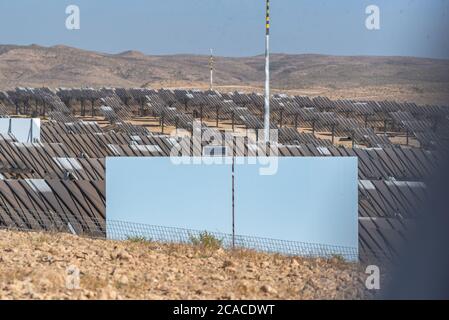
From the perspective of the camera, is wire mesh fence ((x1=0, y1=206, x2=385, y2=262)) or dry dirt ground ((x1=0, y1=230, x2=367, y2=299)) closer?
dry dirt ground ((x1=0, y1=230, x2=367, y2=299))

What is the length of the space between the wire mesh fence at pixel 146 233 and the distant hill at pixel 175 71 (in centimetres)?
5899

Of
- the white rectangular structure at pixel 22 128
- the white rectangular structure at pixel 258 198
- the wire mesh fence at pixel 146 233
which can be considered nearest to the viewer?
the wire mesh fence at pixel 146 233

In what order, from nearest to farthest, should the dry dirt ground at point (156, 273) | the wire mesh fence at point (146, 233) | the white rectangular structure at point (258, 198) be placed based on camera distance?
the dry dirt ground at point (156, 273)
the wire mesh fence at point (146, 233)
the white rectangular structure at point (258, 198)

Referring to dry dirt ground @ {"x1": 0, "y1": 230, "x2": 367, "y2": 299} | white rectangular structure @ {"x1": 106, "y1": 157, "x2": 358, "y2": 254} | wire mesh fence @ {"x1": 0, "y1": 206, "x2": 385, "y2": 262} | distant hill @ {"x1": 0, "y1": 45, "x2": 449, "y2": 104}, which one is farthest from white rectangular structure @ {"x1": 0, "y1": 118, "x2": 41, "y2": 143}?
distant hill @ {"x1": 0, "y1": 45, "x2": 449, "y2": 104}

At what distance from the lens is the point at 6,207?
10.2 m

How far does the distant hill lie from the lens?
84812 millimetres

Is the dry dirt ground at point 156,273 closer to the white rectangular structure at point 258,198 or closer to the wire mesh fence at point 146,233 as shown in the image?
the wire mesh fence at point 146,233

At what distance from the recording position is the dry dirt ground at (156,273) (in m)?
5.53

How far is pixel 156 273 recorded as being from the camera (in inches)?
254

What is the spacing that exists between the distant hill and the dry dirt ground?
61164 mm

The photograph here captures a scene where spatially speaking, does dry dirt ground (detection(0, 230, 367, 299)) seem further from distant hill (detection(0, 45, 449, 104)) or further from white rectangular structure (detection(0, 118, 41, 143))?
distant hill (detection(0, 45, 449, 104))

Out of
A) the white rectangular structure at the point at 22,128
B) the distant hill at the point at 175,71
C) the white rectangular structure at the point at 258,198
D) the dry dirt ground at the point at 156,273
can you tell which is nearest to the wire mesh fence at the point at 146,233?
the white rectangular structure at the point at 258,198

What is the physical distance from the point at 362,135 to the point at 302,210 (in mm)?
16381
